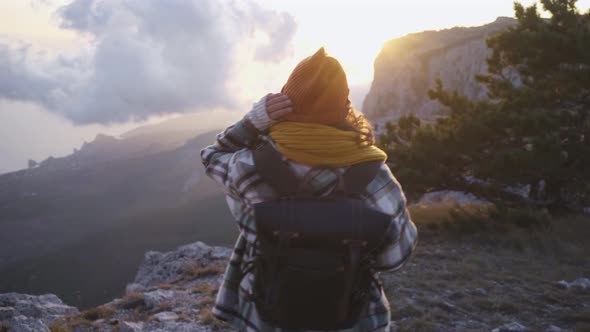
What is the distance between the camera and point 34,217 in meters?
123

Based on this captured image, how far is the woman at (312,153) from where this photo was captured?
5.59 ft

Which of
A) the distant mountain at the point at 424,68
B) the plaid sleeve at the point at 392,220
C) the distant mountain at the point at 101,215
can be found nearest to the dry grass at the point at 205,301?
the plaid sleeve at the point at 392,220

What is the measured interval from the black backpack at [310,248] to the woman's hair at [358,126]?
19 centimetres

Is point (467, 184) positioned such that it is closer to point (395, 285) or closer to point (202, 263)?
point (395, 285)

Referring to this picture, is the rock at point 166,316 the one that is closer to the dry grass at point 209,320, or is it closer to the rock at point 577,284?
the dry grass at point 209,320

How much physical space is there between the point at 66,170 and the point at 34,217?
48.2 metres

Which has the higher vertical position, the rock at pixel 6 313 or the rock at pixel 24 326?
the rock at pixel 24 326

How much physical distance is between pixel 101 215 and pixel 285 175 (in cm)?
13122

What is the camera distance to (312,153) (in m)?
1.69

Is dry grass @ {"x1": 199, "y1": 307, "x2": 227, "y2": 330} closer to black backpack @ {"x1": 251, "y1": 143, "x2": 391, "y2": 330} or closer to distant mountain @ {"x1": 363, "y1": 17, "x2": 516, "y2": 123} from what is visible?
black backpack @ {"x1": 251, "y1": 143, "x2": 391, "y2": 330}

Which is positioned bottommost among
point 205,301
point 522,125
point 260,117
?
point 205,301

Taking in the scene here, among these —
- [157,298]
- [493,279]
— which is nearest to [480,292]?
[493,279]

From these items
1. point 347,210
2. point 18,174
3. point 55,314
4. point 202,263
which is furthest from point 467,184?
point 18,174

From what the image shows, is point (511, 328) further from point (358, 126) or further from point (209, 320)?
point (358, 126)
